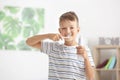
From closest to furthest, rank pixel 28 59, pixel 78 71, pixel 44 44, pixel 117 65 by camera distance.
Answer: pixel 78 71
pixel 44 44
pixel 117 65
pixel 28 59

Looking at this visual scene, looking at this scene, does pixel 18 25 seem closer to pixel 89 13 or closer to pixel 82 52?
pixel 89 13

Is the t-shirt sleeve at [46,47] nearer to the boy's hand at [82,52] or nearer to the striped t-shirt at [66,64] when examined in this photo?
the striped t-shirt at [66,64]

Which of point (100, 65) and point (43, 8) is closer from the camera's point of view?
point (100, 65)

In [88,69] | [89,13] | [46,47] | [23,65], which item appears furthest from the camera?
[89,13]

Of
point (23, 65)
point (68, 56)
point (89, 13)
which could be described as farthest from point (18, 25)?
point (68, 56)

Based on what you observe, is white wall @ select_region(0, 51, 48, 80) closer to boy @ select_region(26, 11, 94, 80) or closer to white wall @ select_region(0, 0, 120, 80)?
white wall @ select_region(0, 0, 120, 80)

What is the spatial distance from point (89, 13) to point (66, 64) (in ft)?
5.33

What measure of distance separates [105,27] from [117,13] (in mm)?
194

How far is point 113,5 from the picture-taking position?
254 cm

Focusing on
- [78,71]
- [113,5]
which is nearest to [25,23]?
[113,5]

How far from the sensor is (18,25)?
2.48 metres

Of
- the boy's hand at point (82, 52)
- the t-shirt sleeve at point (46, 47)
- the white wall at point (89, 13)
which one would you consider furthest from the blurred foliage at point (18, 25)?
the boy's hand at point (82, 52)

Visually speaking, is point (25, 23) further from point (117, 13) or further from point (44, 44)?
point (44, 44)

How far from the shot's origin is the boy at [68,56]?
985mm
